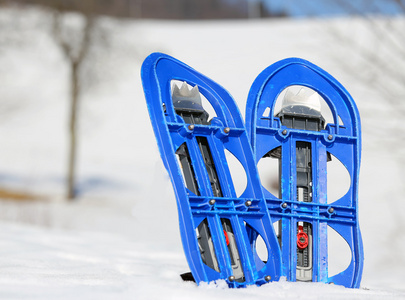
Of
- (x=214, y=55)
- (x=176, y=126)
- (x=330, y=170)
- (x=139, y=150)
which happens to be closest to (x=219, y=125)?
(x=176, y=126)

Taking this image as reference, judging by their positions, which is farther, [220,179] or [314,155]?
[314,155]

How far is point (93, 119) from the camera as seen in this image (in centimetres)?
1505

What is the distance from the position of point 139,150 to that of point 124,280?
11783 mm

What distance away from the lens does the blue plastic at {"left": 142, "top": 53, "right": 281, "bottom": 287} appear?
227cm

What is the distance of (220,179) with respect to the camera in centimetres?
248

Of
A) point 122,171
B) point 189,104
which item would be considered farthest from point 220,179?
point 122,171

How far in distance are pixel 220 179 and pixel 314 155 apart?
0.55 m

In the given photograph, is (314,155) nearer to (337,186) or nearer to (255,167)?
(255,167)

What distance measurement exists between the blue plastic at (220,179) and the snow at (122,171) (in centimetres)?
12

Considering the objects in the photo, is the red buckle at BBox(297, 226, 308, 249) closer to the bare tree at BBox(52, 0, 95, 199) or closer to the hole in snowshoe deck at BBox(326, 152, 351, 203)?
the hole in snowshoe deck at BBox(326, 152, 351, 203)

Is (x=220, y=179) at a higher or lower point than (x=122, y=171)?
lower

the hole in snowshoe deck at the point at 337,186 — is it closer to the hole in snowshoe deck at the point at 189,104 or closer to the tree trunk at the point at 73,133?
the tree trunk at the point at 73,133

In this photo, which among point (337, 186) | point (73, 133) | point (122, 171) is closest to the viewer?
point (337, 186)

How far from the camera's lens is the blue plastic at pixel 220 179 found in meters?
2.27
